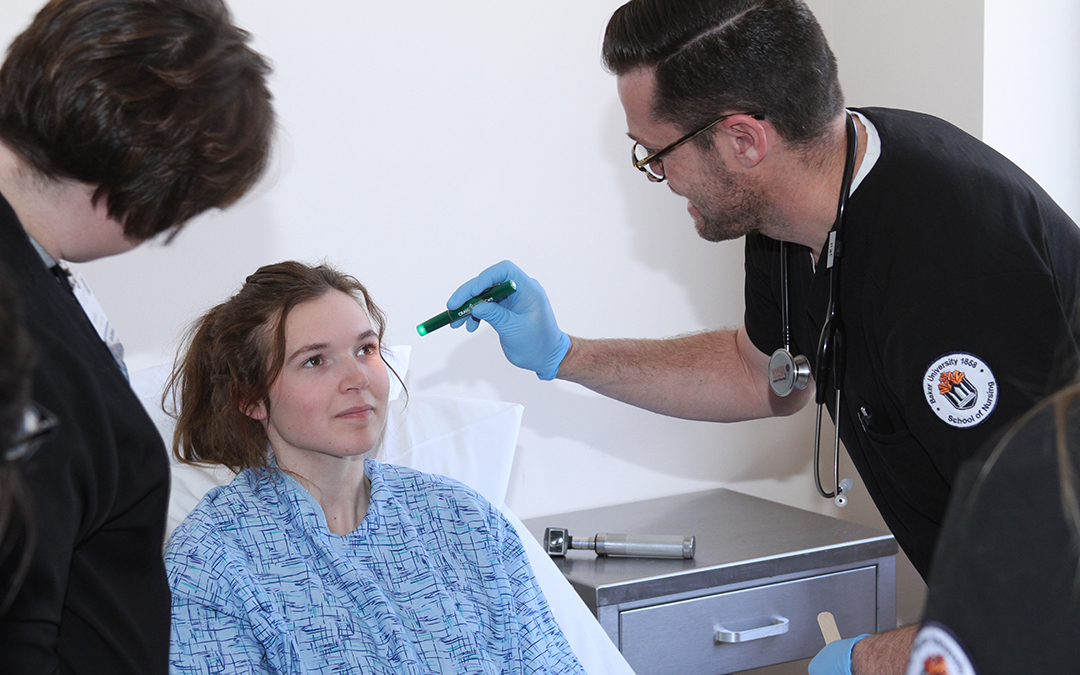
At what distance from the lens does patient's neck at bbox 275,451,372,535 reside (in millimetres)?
1686

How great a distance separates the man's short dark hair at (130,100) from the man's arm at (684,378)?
1053 mm

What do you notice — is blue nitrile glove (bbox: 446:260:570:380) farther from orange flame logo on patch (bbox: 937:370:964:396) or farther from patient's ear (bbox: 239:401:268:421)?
orange flame logo on patch (bbox: 937:370:964:396)

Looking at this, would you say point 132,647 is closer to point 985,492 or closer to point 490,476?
point 985,492

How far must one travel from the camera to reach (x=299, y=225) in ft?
6.69

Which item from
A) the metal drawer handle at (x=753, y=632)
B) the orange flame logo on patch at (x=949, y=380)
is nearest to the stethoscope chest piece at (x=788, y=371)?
the orange flame logo on patch at (x=949, y=380)

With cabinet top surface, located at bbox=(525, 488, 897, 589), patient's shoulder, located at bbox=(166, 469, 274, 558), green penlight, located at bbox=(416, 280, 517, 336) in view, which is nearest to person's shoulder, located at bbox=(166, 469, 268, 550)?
patient's shoulder, located at bbox=(166, 469, 274, 558)

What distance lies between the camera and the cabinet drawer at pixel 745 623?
1833 millimetres

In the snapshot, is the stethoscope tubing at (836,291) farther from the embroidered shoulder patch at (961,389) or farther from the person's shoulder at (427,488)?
the person's shoulder at (427,488)

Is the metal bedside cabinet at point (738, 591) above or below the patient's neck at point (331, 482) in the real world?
→ below

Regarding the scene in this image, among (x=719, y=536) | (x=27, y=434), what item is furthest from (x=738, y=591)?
(x=27, y=434)

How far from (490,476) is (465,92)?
849 millimetres

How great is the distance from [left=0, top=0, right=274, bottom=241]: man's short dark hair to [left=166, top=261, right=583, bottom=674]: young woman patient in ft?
2.57

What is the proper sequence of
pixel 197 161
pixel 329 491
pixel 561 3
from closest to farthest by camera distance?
pixel 197 161, pixel 329 491, pixel 561 3

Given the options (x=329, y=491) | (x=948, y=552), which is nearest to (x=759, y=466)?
(x=329, y=491)
